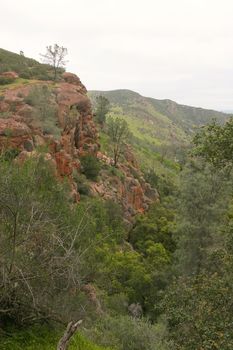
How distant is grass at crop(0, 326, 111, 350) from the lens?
8.18 metres

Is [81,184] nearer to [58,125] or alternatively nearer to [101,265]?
[58,125]

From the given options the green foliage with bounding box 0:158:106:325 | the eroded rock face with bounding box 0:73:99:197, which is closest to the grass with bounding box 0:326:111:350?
the green foliage with bounding box 0:158:106:325

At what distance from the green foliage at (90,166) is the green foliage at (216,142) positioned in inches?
1138

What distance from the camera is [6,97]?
128 feet

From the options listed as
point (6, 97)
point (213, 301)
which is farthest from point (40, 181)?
point (6, 97)

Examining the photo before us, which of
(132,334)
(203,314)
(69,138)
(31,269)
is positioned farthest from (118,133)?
(31,269)

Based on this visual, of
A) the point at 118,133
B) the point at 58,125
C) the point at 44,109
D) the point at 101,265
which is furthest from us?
the point at 118,133

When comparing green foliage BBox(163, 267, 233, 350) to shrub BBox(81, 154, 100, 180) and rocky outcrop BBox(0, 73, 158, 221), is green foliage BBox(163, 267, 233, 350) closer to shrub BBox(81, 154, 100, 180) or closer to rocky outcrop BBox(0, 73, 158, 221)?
rocky outcrop BBox(0, 73, 158, 221)

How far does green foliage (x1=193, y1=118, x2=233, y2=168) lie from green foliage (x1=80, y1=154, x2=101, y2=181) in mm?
28904

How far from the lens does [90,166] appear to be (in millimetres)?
41875

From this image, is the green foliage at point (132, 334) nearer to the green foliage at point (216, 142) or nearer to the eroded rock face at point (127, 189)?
the green foliage at point (216, 142)

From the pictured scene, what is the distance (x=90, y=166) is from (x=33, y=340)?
110 feet

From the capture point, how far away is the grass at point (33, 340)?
26.8 ft

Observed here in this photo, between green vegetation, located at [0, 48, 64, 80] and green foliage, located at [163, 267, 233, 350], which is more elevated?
green vegetation, located at [0, 48, 64, 80]
